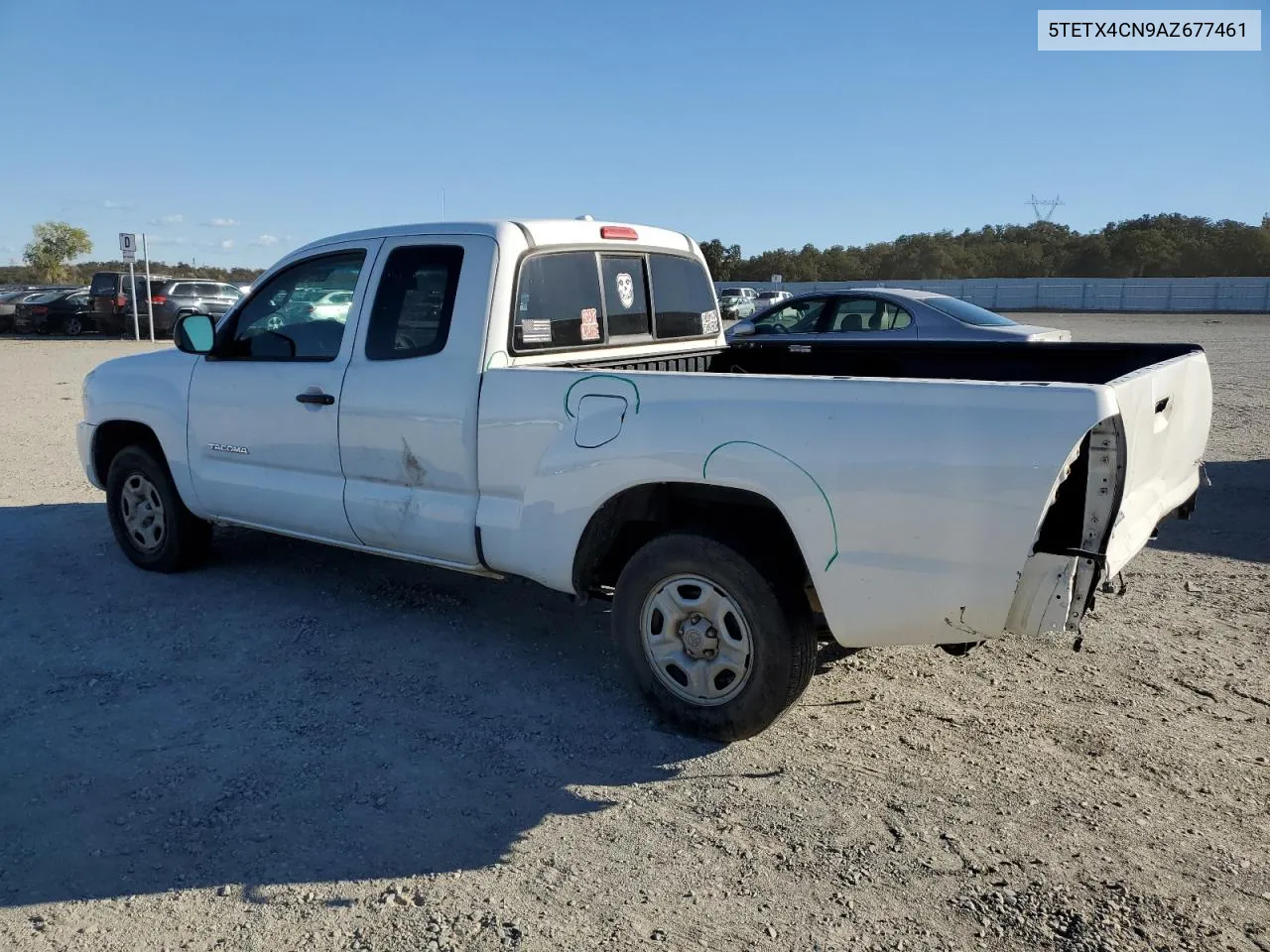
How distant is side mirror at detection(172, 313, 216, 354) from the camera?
5.57 meters

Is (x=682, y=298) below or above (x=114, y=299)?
below

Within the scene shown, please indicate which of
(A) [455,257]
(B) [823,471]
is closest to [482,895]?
(B) [823,471]

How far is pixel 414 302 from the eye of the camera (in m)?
4.81

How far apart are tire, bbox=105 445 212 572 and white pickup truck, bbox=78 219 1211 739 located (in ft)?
0.06

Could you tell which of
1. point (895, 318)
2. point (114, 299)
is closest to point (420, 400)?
point (895, 318)

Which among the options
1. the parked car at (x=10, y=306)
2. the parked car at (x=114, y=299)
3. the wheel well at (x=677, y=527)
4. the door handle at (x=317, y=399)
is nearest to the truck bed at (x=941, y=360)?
the wheel well at (x=677, y=527)

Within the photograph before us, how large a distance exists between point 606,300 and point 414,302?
3.17ft

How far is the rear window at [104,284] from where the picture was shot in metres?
30.3

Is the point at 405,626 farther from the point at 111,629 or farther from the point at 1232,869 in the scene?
Answer: the point at 1232,869

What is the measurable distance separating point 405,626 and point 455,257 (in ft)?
6.26

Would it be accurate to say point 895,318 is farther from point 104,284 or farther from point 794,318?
point 104,284

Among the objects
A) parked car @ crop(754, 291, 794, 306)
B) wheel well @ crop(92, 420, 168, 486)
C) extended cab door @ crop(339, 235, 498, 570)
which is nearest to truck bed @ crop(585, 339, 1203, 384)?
extended cab door @ crop(339, 235, 498, 570)

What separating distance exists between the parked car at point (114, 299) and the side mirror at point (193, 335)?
27203 mm

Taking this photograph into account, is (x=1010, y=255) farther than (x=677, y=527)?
Yes
